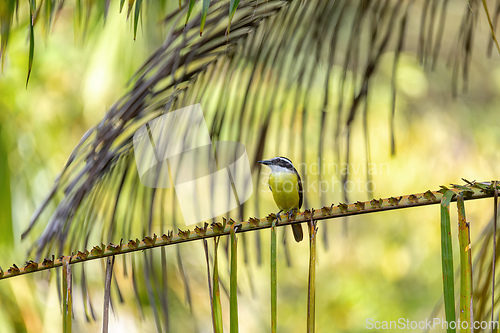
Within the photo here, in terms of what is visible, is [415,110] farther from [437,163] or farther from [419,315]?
[419,315]

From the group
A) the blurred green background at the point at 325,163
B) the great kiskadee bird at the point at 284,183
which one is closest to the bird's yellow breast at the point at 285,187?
the great kiskadee bird at the point at 284,183

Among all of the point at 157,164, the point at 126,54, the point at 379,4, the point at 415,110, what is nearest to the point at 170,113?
the point at 157,164

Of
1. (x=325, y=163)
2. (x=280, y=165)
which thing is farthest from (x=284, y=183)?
(x=325, y=163)

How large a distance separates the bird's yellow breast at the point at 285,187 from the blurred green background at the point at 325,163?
1.44 feet

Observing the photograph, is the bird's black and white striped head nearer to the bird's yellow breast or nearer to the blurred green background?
the bird's yellow breast

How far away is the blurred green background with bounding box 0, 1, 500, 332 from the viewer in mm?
4522

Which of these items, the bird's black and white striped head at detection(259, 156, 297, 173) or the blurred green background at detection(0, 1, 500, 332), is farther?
the blurred green background at detection(0, 1, 500, 332)

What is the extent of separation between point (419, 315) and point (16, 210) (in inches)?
163

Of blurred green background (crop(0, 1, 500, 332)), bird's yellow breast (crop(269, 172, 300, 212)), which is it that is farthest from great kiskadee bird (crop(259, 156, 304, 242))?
blurred green background (crop(0, 1, 500, 332))

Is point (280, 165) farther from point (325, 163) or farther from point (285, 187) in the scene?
point (325, 163)

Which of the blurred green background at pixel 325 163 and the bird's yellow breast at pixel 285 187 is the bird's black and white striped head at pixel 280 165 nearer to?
the bird's yellow breast at pixel 285 187

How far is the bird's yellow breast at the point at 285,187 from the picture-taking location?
414 cm

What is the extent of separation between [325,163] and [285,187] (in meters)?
0.57

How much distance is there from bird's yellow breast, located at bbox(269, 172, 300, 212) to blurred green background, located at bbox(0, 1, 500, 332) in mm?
438
